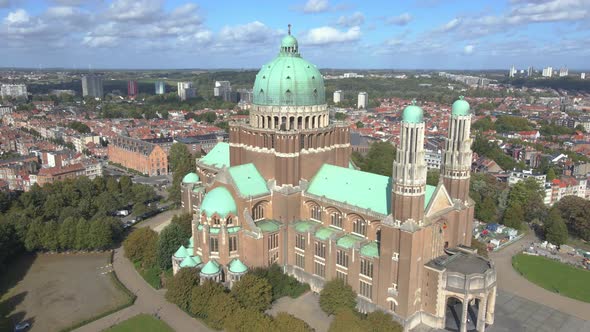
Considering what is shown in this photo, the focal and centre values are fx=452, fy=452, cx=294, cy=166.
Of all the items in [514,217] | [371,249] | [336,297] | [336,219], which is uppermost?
[336,219]

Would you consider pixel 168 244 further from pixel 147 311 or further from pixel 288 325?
pixel 288 325

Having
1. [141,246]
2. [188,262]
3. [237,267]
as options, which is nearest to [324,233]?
[237,267]

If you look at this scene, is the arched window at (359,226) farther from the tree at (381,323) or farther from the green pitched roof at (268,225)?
the tree at (381,323)

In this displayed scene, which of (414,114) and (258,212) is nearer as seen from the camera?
(414,114)

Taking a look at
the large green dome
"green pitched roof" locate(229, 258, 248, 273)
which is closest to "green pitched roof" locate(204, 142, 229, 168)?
the large green dome

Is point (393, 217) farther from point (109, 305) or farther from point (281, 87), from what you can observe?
point (109, 305)

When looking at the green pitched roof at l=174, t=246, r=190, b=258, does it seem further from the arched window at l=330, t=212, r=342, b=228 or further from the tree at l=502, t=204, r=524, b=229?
the tree at l=502, t=204, r=524, b=229

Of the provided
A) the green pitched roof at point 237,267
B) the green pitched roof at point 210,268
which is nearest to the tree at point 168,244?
the green pitched roof at point 210,268
